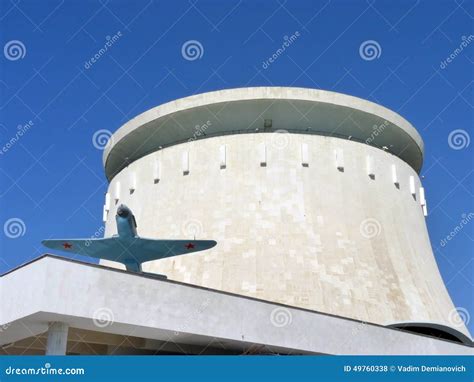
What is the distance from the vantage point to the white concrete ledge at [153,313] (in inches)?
483

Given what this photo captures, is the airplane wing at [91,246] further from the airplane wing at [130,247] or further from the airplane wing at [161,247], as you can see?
the airplane wing at [161,247]

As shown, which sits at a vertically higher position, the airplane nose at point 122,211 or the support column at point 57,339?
the airplane nose at point 122,211

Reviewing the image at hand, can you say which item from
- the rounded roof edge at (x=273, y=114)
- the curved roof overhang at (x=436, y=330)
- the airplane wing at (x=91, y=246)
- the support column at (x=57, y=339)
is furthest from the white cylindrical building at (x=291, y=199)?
the support column at (x=57, y=339)

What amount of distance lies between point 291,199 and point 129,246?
20.6ft

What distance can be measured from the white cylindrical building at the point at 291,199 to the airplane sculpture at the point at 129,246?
2.37m

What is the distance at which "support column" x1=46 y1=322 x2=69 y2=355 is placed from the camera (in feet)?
40.4

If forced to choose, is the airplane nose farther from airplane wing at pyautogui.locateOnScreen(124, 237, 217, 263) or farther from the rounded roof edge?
the rounded roof edge

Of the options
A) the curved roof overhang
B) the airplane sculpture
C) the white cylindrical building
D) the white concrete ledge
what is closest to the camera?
the white concrete ledge

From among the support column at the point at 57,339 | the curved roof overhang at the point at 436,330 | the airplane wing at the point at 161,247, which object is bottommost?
the support column at the point at 57,339

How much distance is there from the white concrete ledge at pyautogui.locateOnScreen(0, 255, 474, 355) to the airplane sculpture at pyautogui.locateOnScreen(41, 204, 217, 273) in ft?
10.4

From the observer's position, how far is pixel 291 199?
20953 millimetres

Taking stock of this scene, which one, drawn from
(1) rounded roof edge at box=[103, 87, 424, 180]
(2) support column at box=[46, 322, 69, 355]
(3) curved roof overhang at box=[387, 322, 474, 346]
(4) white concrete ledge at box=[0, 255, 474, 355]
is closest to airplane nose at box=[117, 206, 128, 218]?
(4) white concrete ledge at box=[0, 255, 474, 355]

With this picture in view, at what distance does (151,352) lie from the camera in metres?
15.2

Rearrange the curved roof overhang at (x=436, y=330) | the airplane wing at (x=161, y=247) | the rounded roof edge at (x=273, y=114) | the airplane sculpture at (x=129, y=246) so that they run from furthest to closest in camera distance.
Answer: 1. the rounded roof edge at (x=273, y=114)
2. the curved roof overhang at (x=436, y=330)
3. the airplane wing at (x=161, y=247)
4. the airplane sculpture at (x=129, y=246)
